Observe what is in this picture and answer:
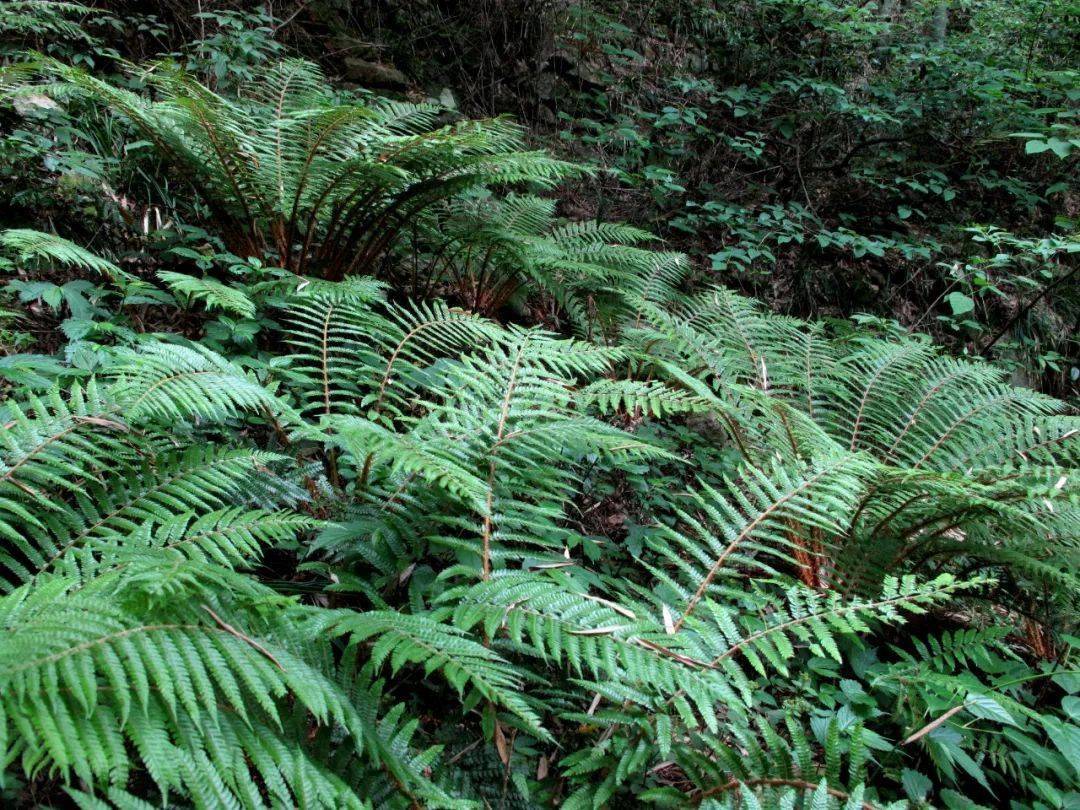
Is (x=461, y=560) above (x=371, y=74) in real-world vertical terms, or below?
below

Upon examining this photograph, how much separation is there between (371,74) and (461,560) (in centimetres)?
389

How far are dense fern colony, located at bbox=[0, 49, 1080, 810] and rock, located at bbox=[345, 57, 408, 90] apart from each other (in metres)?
1.81

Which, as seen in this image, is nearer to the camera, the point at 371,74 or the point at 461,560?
the point at 461,560

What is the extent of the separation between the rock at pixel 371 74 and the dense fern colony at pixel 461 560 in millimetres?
1813

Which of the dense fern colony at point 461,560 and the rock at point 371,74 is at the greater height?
the rock at point 371,74

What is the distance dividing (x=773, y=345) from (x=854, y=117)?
3.35 meters

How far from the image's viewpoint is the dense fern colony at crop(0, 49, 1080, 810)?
3.24 feet

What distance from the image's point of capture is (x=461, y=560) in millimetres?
1469

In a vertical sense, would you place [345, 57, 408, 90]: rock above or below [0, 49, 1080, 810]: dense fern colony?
above

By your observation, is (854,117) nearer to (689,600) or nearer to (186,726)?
(689,600)

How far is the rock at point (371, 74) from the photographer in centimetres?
429

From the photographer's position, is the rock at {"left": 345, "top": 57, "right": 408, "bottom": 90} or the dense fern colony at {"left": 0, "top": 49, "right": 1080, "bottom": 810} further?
the rock at {"left": 345, "top": 57, "right": 408, "bottom": 90}

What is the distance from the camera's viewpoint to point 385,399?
204 centimetres

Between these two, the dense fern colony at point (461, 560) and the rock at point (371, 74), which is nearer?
the dense fern colony at point (461, 560)
